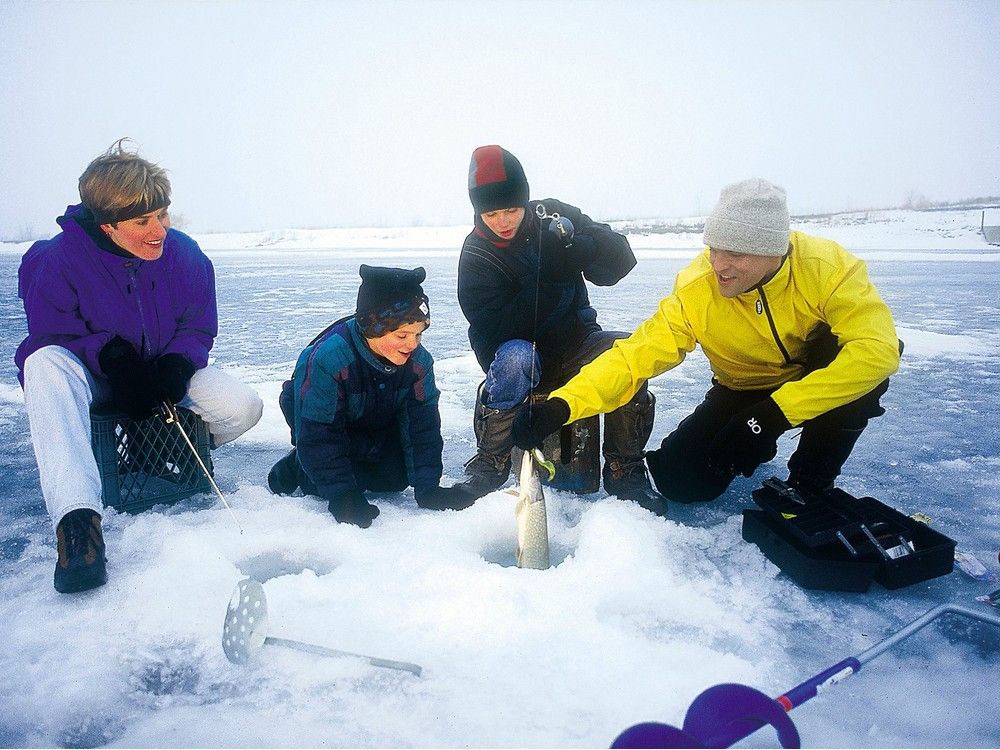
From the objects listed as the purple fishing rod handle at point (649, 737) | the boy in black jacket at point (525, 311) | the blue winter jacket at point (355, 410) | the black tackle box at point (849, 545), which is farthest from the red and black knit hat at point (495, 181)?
the purple fishing rod handle at point (649, 737)

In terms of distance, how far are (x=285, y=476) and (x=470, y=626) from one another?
141 cm

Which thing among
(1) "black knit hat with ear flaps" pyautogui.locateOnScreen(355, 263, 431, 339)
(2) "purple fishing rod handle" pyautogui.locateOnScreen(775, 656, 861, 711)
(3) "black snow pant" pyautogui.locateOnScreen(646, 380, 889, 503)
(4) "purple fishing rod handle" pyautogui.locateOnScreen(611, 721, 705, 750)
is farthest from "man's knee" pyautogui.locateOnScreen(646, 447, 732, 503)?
(4) "purple fishing rod handle" pyautogui.locateOnScreen(611, 721, 705, 750)

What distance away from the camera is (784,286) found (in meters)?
2.48

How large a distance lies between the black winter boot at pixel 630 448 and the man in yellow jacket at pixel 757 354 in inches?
3.6

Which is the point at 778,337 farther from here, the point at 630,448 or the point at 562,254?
the point at 562,254

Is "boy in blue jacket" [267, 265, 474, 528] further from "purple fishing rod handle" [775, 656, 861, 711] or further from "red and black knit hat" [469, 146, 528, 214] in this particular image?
"purple fishing rod handle" [775, 656, 861, 711]

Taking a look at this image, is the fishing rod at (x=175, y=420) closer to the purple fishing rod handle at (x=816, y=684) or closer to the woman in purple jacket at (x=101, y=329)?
the woman in purple jacket at (x=101, y=329)

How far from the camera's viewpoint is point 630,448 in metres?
2.92

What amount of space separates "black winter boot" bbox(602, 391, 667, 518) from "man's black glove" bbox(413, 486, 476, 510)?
2.19 ft

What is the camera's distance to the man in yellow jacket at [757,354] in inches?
90.5

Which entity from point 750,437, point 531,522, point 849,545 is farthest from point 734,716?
point 750,437

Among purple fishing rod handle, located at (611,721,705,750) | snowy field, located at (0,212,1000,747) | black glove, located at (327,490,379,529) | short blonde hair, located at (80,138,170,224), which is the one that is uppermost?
short blonde hair, located at (80,138,170,224)

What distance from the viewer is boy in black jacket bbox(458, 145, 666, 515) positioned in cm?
293

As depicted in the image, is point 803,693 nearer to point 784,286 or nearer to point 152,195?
point 784,286
